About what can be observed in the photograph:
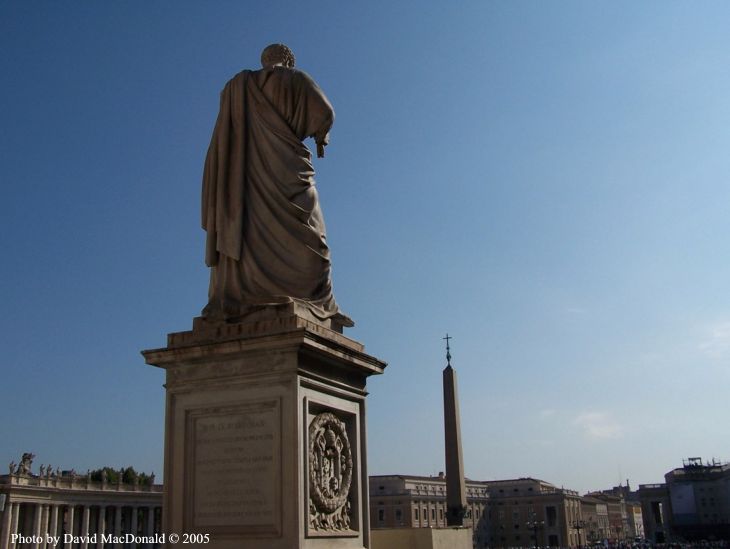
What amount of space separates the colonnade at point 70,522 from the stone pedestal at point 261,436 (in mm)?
70704

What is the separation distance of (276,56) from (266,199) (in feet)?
6.66

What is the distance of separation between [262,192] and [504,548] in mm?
141386

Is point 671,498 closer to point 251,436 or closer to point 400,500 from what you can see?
point 400,500

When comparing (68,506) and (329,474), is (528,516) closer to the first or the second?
(68,506)

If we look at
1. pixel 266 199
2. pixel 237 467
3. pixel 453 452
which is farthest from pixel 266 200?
pixel 453 452

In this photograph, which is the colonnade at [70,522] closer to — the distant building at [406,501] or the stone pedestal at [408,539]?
the distant building at [406,501]

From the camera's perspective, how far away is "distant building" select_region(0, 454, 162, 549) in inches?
3105

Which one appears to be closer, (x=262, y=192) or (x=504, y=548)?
(x=262, y=192)

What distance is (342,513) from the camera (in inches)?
330

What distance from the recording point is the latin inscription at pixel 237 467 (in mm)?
7746

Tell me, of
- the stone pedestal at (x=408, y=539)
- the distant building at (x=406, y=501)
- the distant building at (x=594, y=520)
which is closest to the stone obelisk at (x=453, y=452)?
the stone pedestal at (x=408, y=539)

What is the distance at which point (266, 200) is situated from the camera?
9.25m

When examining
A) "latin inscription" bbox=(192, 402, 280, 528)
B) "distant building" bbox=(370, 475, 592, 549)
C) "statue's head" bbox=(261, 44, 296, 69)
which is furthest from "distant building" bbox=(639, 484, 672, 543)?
"latin inscription" bbox=(192, 402, 280, 528)

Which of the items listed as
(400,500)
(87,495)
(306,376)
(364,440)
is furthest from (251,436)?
(400,500)
